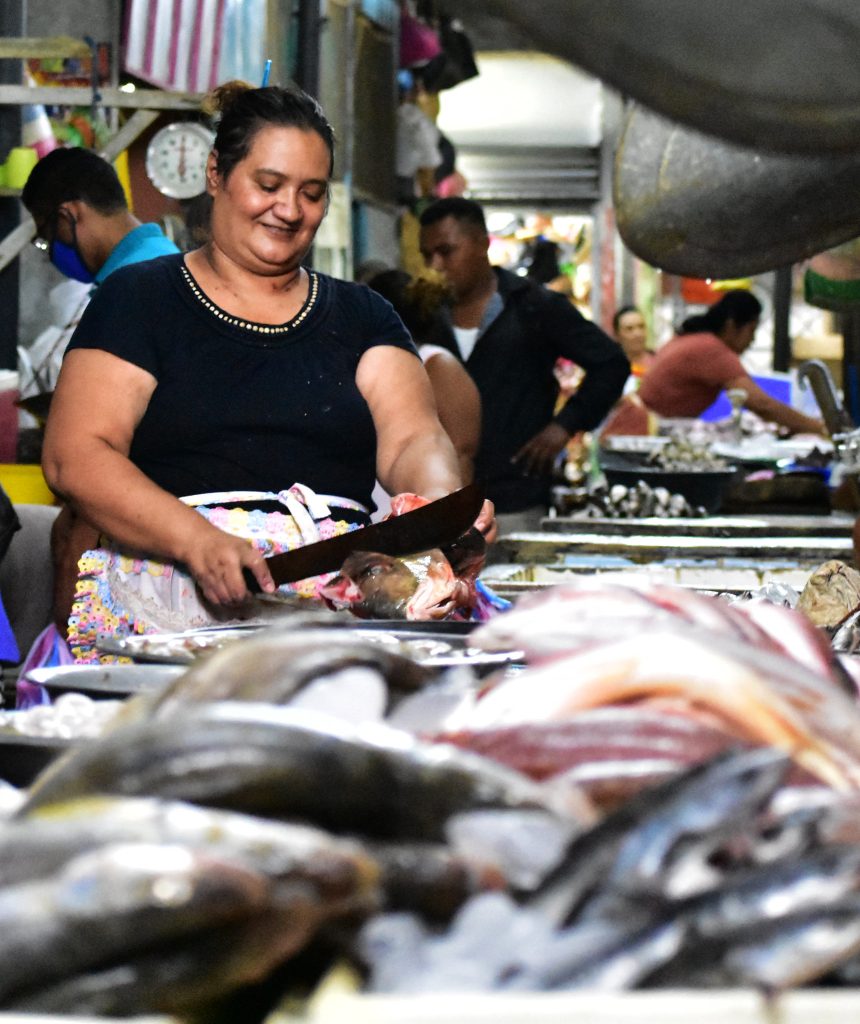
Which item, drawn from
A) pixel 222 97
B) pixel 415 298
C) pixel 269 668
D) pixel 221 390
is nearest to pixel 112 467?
pixel 221 390

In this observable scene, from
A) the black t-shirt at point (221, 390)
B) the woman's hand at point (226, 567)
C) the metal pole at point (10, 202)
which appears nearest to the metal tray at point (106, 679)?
the woman's hand at point (226, 567)

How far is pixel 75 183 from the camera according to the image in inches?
175

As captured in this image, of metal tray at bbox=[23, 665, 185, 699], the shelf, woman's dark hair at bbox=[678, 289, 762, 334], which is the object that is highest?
metal tray at bbox=[23, 665, 185, 699]

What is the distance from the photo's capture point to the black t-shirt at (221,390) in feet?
8.81

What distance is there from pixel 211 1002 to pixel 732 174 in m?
0.96

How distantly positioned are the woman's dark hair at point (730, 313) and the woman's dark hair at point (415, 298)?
382 centimetres

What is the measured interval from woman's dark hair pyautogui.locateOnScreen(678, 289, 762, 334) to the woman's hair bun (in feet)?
19.8

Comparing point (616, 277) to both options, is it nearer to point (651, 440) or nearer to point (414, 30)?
point (414, 30)

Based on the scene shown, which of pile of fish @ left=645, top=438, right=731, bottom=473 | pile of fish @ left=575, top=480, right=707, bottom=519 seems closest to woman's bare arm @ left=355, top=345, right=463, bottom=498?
pile of fish @ left=575, top=480, right=707, bottom=519

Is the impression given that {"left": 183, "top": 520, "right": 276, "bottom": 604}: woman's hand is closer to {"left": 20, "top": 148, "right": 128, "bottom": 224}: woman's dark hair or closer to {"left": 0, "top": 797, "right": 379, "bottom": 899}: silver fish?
{"left": 0, "top": 797, "right": 379, "bottom": 899}: silver fish

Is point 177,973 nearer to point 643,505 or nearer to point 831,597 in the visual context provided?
point 831,597

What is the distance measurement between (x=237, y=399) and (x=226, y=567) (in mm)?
458

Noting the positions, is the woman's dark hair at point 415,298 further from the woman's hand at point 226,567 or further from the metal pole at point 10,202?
the metal pole at point 10,202

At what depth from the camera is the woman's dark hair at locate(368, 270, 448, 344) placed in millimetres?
5070
